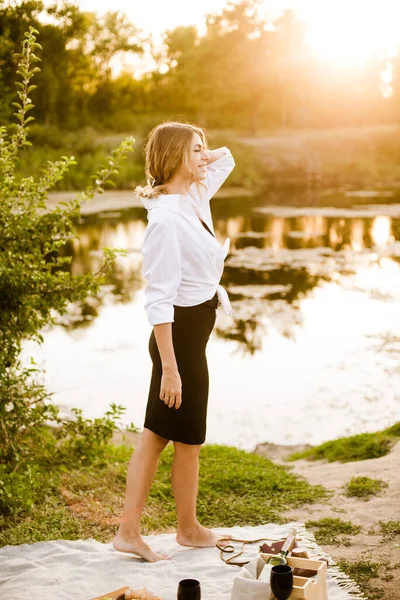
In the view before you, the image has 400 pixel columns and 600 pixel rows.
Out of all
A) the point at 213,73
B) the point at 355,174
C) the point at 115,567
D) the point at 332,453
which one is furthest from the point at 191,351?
the point at 213,73

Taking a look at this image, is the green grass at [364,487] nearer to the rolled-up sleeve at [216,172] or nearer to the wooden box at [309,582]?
the wooden box at [309,582]

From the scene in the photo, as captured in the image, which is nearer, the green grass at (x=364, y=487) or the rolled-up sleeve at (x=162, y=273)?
the rolled-up sleeve at (x=162, y=273)

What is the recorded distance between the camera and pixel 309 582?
7.82ft

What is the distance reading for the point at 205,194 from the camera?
3125mm

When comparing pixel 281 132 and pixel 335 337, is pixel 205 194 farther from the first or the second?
pixel 281 132

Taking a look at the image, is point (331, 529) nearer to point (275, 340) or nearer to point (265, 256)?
point (275, 340)

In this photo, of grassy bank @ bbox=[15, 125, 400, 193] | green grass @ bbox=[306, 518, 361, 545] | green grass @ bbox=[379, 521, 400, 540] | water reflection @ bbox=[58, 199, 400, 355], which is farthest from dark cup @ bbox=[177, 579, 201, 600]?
grassy bank @ bbox=[15, 125, 400, 193]

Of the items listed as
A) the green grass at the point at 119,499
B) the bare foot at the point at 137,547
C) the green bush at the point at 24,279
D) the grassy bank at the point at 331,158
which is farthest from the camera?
the grassy bank at the point at 331,158

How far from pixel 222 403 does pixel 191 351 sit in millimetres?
3972

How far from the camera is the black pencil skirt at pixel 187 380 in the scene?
A: 116 inches

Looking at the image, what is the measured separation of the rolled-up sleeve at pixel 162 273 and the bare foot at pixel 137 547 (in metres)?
0.90

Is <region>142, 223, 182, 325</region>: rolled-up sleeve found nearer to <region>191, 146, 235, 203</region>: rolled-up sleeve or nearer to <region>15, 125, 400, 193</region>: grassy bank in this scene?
<region>191, 146, 235, 203</region>: rolled-up sleeve

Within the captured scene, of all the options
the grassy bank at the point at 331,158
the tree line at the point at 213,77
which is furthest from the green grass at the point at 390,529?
the tree line at the point at 213,77

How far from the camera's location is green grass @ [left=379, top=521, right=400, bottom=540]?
11.0ft
